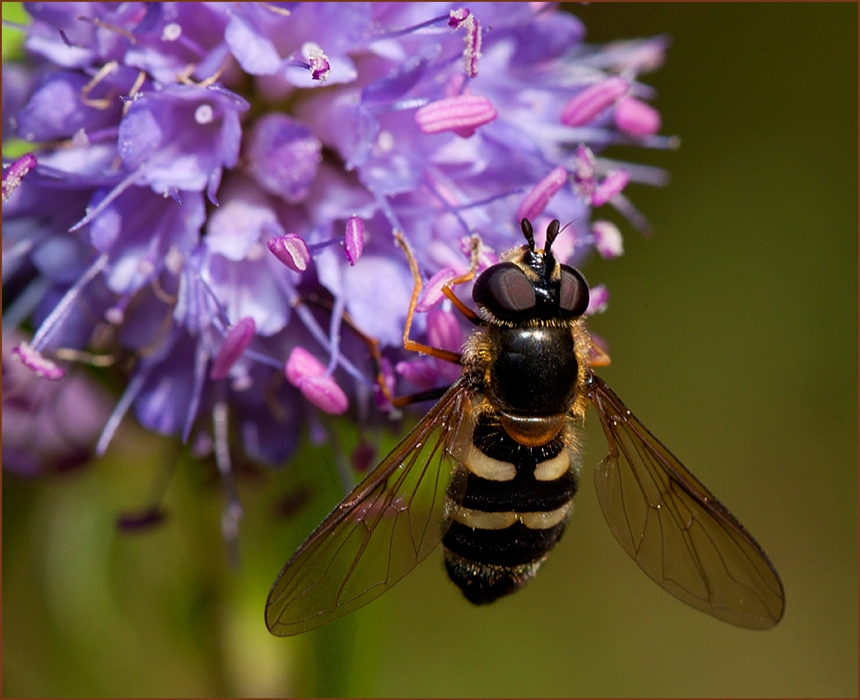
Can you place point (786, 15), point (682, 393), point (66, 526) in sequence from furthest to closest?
point (682, 393) < point (786, 15) < point (66, 526)

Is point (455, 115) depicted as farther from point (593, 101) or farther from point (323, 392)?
point (323, 392)

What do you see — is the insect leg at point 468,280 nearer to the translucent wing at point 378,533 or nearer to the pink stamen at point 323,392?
the translucent wing at point 378,533

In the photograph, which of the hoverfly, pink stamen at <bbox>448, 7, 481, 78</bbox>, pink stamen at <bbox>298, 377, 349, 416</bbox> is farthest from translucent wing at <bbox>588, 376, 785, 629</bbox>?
pink stamen at <bbox>448, 7, 481, 78</bbox>

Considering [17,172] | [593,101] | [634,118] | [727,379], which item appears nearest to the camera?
[17,172]

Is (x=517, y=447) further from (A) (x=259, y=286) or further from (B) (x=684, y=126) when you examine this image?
(B) (x=684, y=126)

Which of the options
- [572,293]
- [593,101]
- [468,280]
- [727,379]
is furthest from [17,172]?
[727,379]

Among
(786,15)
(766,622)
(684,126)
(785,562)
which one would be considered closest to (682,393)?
(785,562)

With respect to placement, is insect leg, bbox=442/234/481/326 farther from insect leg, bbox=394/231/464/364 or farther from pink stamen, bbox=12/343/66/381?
pink stamen, bbox=12/343/66/381
